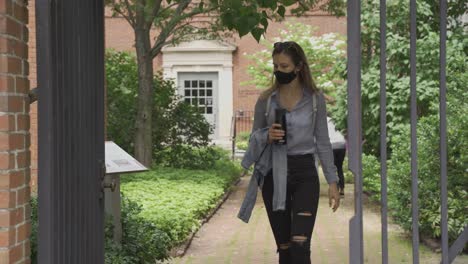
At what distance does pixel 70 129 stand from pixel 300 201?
6.08 feet

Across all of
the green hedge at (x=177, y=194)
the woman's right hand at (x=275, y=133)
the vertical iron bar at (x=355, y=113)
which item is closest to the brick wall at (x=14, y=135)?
the vertical iron bar at (x=355, y=113)

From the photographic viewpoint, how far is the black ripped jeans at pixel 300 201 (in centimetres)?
498

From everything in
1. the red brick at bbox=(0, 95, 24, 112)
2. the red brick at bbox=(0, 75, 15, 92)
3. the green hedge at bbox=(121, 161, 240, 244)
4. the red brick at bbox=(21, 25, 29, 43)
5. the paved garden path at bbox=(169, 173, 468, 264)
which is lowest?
the paved garden path at bbox=(169, 173, 468, 264)

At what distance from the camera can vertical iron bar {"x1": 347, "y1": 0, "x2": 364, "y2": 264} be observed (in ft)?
10.9

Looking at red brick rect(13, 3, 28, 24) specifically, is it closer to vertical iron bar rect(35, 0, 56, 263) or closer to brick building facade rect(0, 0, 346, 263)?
brick building facade rect(0, 0, 346, 263)

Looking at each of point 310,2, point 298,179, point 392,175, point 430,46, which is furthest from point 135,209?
point 310,2

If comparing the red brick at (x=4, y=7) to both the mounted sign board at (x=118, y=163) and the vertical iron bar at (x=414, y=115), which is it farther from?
the mounted sign board at (x=118, y=163)

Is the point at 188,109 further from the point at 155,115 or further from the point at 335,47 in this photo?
the point at 335,47

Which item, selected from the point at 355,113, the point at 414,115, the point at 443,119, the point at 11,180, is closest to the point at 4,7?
the point at 11,180

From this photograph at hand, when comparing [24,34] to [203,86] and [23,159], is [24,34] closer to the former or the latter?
[23,159]

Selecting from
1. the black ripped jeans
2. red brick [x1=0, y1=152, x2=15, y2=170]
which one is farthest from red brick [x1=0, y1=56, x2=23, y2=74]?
the black ripped jeans

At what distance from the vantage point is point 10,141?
3.44 meters

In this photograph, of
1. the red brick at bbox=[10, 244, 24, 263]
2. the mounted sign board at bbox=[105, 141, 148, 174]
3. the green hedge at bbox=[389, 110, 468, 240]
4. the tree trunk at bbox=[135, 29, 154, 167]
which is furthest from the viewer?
the tree trunk at bbox=[135, 29, 154, 167]

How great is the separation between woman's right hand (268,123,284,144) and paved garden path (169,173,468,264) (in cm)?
327
